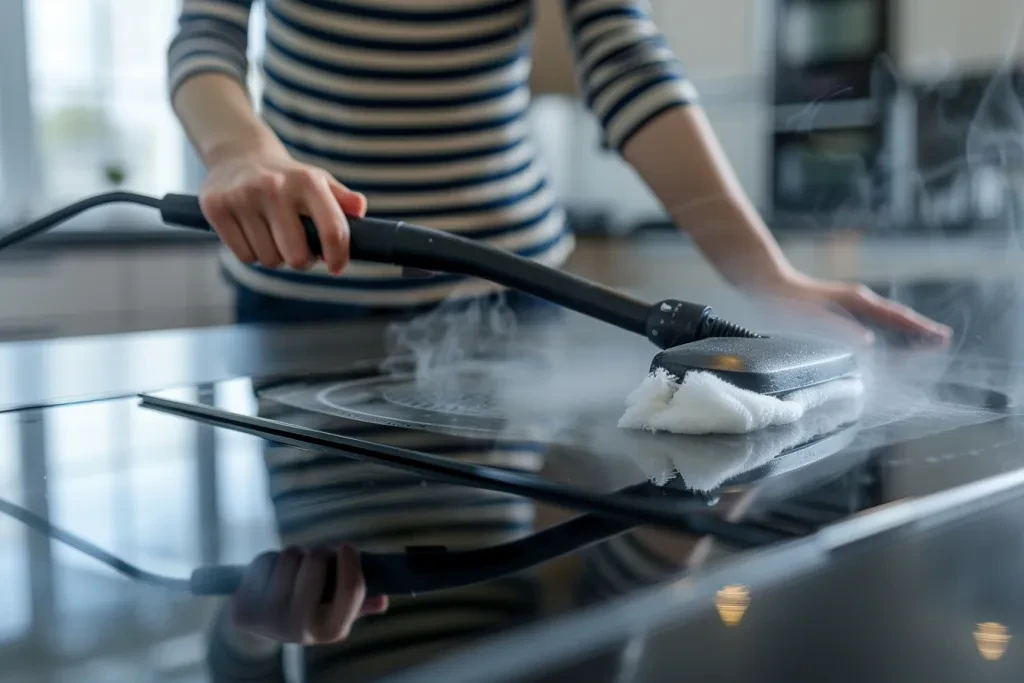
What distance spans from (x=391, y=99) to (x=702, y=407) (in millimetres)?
672

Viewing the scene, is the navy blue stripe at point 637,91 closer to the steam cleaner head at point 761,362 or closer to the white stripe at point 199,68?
the white stripe at point 199,68

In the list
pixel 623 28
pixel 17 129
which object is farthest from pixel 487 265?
pixel 17 129

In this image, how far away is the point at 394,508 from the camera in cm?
29

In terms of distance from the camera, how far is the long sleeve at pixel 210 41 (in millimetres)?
818

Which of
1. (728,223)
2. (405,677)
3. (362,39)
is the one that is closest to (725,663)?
(405,677)

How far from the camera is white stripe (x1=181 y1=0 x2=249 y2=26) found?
0.87m

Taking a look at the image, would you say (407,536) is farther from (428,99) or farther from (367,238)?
(428,99)

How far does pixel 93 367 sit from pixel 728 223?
0.53 metres

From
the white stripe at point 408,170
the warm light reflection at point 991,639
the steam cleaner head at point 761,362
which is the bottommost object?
the warm light reflection at point 991,639

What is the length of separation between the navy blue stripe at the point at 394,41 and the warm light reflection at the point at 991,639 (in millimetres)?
838

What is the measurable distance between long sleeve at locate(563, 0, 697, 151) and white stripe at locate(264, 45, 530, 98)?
0.10 meters

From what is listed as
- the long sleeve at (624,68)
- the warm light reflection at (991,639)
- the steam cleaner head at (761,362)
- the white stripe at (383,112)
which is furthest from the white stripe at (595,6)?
the warm light reflection at (991,639)

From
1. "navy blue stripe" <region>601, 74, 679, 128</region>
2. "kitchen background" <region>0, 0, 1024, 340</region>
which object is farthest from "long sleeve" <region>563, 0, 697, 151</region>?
"kitchen background" <region>0, 0, 1024, 340</region>

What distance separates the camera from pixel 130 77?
2895mm
